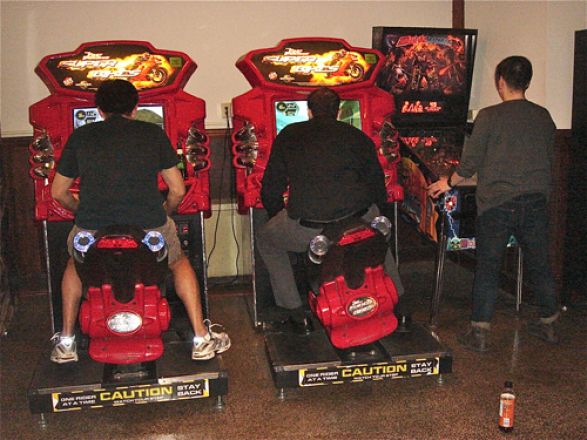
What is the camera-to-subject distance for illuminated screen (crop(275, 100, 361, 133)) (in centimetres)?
392

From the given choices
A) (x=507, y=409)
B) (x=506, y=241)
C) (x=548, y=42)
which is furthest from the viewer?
(x=548, y=42)

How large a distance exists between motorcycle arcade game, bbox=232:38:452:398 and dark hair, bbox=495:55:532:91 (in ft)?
2.41

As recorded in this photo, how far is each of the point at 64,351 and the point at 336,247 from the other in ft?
4.63

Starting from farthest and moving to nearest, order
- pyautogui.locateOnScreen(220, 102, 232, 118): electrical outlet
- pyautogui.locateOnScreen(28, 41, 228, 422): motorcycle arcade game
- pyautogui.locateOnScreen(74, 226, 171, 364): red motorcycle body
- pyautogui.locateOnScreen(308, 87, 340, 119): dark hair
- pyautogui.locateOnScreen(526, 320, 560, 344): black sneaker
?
pyautogui.locateOnScreen(220, 102, 232, 118): electrical outlet < pyautogui.locateOnScreen(526, 320, 560, 344): black sneaker < pyautogui.locateOnScreen(308, 87, 340, 119): dark hair < pyautogui.locateOnScreen(28, 41, 228, 422): motorcycle arcade game < pyautogui.locateOnScreen(74, 226, 171, 364): red motorcycle body

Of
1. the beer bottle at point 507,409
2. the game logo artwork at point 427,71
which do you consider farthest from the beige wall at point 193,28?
the beer bottle at point 507,409

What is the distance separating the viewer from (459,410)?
3068 millimetres

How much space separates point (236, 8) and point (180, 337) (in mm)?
2585

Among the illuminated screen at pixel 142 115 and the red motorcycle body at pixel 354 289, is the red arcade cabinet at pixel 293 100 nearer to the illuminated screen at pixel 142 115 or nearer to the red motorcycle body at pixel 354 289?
the illuminated screen at pixel 142 115

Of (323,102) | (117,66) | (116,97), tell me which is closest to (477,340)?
(323,102)

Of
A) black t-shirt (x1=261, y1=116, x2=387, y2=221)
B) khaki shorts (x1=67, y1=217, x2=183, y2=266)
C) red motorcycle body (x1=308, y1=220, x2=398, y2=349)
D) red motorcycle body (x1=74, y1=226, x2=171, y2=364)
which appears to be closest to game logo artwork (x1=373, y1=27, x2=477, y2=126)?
black t-shirt (x1=261, y1=116, x2=387, y2=221)

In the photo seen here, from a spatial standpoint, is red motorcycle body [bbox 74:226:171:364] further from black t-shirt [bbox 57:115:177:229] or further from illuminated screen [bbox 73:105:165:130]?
illuminated screen [bbox 73:105:165:130]

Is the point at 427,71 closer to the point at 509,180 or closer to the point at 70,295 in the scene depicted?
the point at 509,180

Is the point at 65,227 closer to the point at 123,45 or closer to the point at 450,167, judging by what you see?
the point at 123,45

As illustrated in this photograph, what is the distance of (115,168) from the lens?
2.98 meters
